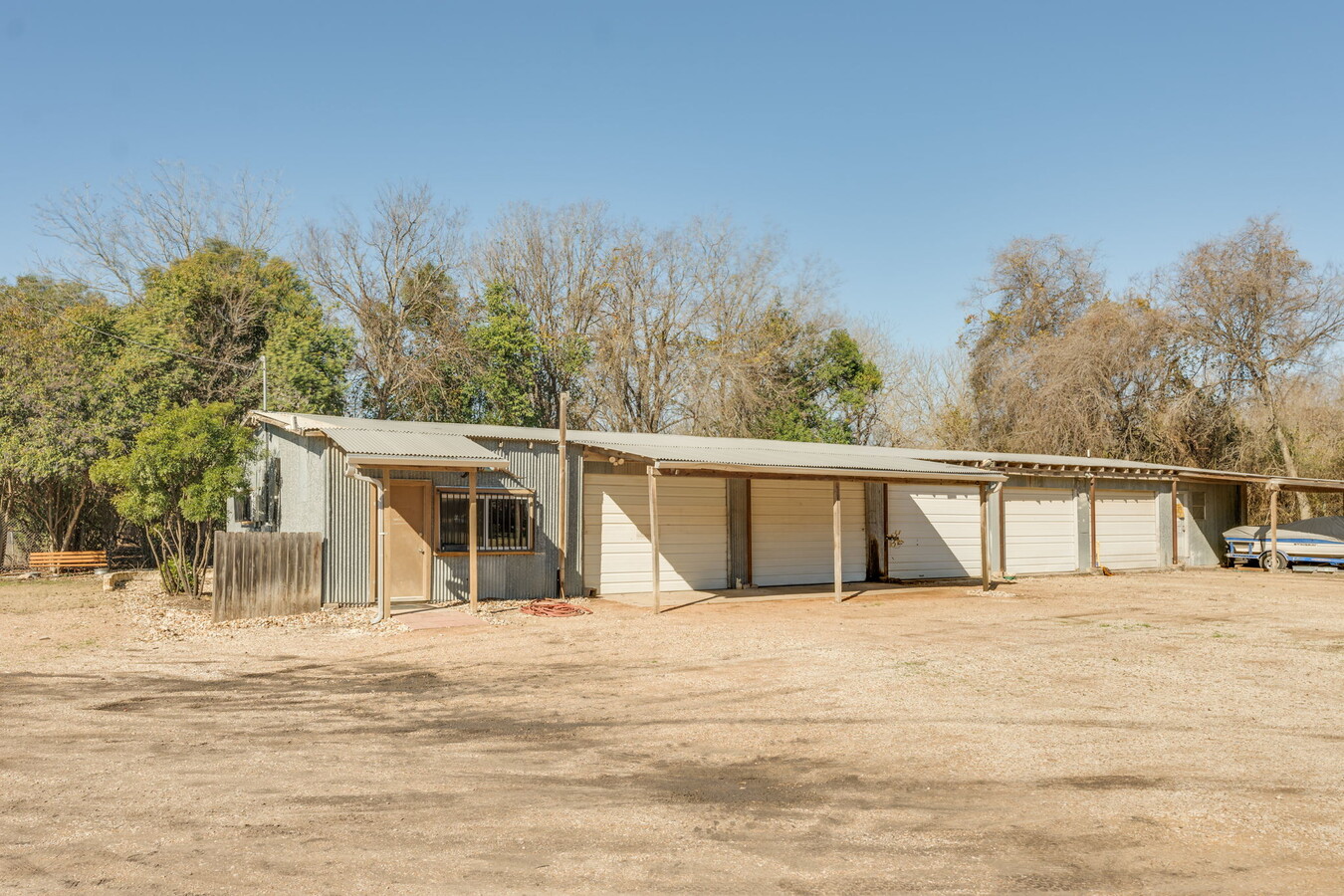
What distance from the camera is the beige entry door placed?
45.4 feet

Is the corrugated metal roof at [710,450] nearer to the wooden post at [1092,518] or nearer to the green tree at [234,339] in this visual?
the wooden post at [1092,518]

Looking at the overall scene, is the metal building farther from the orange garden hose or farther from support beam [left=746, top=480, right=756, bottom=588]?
the orange garden hose

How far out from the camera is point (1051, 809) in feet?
16.1

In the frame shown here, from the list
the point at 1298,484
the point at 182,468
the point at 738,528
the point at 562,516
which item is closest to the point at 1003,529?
the point at 738,528

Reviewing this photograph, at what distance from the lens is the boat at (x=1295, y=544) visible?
22.5m

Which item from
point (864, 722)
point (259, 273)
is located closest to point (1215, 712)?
point (864, 722)

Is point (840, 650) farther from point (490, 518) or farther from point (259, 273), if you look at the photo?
point (259, 273)

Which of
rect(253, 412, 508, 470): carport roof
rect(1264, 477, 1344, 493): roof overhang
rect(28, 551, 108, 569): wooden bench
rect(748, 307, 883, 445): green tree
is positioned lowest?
rect(28, 551, 108, 569): wooden bench

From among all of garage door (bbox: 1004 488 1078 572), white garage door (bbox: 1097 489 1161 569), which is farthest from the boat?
garage door (bbox: 1004 488 1078 572)

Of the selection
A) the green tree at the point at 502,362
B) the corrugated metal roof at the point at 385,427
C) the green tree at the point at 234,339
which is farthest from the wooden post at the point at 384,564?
the green tree at the point at 502,362

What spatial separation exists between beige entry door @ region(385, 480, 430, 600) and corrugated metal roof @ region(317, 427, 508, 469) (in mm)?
717

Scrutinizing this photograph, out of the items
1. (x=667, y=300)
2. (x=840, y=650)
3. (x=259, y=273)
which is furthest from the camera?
(x=667, y=300)

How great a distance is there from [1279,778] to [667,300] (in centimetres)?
2870

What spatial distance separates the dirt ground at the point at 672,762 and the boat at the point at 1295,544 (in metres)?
13.6
